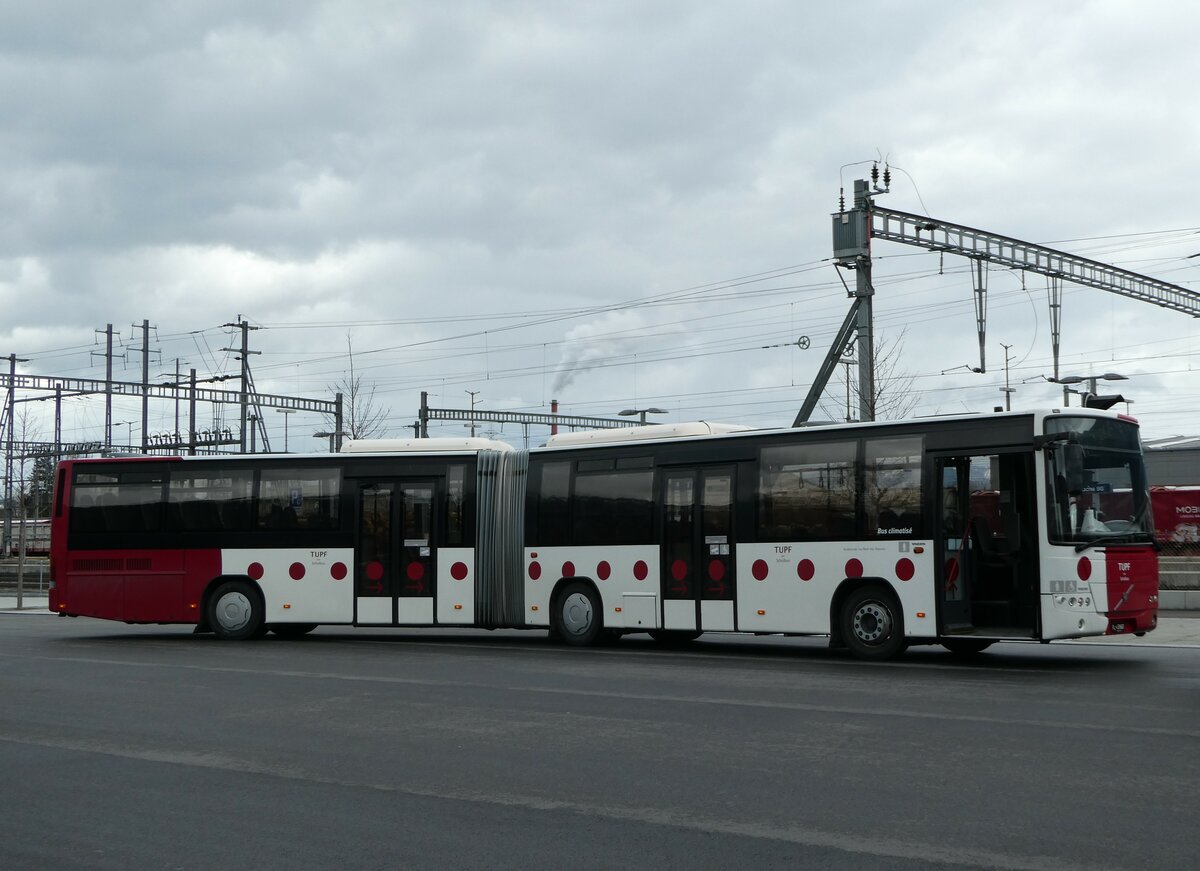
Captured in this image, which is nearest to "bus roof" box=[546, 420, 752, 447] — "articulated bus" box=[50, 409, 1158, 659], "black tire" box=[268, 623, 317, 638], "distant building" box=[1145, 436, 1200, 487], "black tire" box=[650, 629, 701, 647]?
"articulated bus" box=[50, 409, 1158, 659]

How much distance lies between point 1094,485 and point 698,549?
17.4 feet

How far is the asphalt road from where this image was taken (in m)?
6.52

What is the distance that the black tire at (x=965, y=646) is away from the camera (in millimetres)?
16953

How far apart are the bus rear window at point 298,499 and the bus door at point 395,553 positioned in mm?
535

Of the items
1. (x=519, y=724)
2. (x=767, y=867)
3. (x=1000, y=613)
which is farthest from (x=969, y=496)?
(x=767, y=867)

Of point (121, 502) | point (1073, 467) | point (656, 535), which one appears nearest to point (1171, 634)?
point (1073, 467)

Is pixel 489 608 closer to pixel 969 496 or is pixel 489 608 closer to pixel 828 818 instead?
pixel 969 496

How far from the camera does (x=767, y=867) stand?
6.09 meters

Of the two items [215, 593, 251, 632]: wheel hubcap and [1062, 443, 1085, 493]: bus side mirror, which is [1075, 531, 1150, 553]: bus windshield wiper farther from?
[215, 593, 251, 632]: wheel hubcap

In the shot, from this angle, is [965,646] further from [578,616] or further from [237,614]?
[237,614]

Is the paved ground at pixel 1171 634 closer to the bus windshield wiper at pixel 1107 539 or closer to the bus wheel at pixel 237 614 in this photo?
the bus windshield wiper at pixel 1107 539

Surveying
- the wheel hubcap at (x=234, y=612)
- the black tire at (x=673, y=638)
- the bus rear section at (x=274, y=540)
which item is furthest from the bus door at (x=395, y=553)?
the black tire at (x=673, y=638)

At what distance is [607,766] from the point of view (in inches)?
348

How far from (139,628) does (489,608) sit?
31.0 feet
